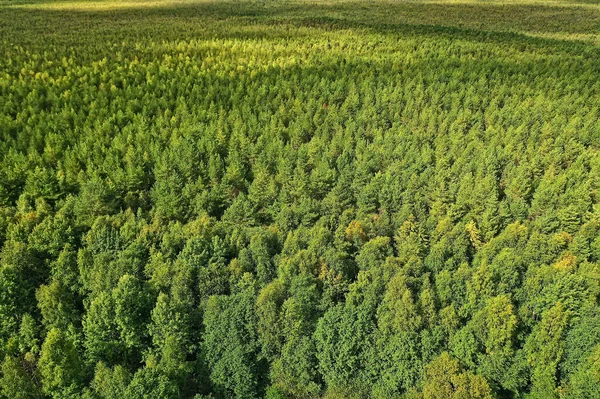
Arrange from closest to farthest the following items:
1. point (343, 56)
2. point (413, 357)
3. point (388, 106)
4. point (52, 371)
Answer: point (52, 371)
point (413, 357)
point (388, 106)
point (343, 56)

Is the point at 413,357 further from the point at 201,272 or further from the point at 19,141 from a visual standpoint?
the point at 19,141

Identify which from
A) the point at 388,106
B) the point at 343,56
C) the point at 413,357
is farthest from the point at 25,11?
the point at 413,357

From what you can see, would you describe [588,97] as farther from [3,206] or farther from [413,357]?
[3,206]

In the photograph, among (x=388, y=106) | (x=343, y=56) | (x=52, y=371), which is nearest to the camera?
(x=52, y=371)

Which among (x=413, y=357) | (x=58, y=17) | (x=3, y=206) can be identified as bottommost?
(x=413, y=357)

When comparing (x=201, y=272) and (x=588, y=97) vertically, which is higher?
(x=588, y=97)

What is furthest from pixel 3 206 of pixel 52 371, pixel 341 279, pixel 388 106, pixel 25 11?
pixel 25 11

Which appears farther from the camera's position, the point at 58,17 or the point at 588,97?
the point at 58,17
